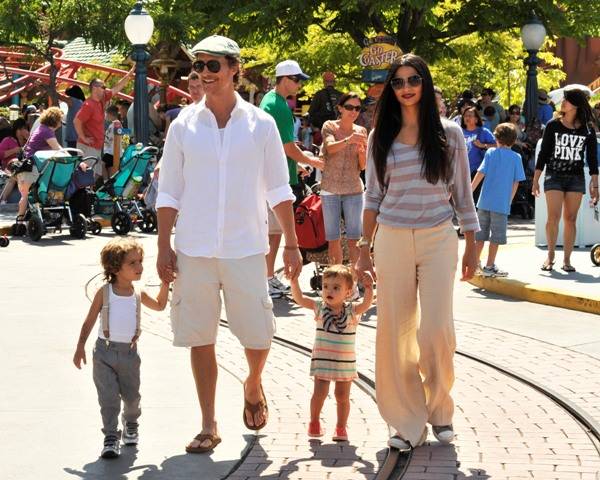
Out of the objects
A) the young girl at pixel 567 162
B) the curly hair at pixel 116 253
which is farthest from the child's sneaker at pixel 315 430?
the young girl at pixel 567 162

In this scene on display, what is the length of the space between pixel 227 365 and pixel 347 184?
3167mm

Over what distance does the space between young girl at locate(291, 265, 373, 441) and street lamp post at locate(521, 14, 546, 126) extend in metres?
18.4

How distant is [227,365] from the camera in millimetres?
8898

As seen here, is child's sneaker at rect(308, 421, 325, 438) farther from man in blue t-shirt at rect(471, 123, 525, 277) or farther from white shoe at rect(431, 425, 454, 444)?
man in blue t-shirt at rect(471, 123, 525, 277)

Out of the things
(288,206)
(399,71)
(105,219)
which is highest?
(399,71)

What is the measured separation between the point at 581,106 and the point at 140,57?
11.3 metres

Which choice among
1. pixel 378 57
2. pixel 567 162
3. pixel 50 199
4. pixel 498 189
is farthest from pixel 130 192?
pixel 378 57

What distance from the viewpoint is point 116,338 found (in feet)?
21.5

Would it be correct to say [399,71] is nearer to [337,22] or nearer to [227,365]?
[227,365]

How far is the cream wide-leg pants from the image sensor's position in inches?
261

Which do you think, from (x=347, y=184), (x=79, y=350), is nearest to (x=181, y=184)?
(x=79, y=350)

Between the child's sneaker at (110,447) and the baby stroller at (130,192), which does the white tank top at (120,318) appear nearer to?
the child's sneaker at (110,447)

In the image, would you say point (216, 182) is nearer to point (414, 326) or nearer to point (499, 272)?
point (414, 326)

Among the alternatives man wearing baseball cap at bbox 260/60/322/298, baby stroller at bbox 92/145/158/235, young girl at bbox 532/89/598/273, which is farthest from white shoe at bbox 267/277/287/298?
baby stroller at bbox 92/145/158/235
